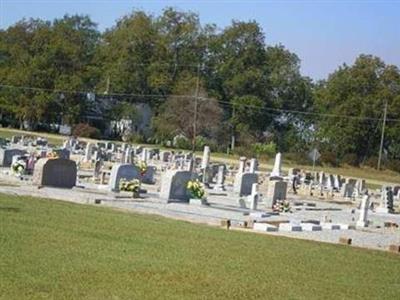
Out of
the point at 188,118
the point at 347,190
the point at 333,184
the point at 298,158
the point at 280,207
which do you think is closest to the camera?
the point at 280,207

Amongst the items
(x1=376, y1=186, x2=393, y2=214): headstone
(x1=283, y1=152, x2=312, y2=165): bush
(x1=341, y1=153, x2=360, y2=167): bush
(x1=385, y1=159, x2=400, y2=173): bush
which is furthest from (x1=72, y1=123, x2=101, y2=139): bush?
(x1=376, y1=186, x2=393, y2=214): headstone

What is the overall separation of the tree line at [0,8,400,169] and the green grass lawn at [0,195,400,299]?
66.3 meters

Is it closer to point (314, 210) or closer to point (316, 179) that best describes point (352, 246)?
point (314, 210)

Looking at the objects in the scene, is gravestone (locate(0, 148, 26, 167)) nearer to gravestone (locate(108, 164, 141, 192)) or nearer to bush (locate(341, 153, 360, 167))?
gravestone (locate(108, 164, 141, 192))

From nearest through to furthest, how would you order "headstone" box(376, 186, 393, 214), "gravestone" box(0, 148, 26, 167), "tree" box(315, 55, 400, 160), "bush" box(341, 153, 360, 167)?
1. "headstone" box(376, 186, 393, 214)
2. "gravestone" box(0, 148, 26, 167)
3. "bush" box(341, 153, 360, 167)
4. "tree" box(315, 55, 400, 160)

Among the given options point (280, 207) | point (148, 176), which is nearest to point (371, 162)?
point (148, 176)

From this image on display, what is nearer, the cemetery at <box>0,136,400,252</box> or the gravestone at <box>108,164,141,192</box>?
the cemetery at <box>0,136,400,252</box>

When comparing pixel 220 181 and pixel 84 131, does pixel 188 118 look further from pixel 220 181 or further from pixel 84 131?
pixel 220 181

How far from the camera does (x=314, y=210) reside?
91.6 feet

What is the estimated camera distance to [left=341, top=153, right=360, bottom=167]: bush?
82.1m

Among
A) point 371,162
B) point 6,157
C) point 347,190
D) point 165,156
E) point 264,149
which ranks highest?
point 371,162

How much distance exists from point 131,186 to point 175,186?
4.46ft

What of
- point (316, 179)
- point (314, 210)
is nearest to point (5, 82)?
point (316, 179)

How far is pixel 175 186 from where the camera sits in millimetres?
25188
